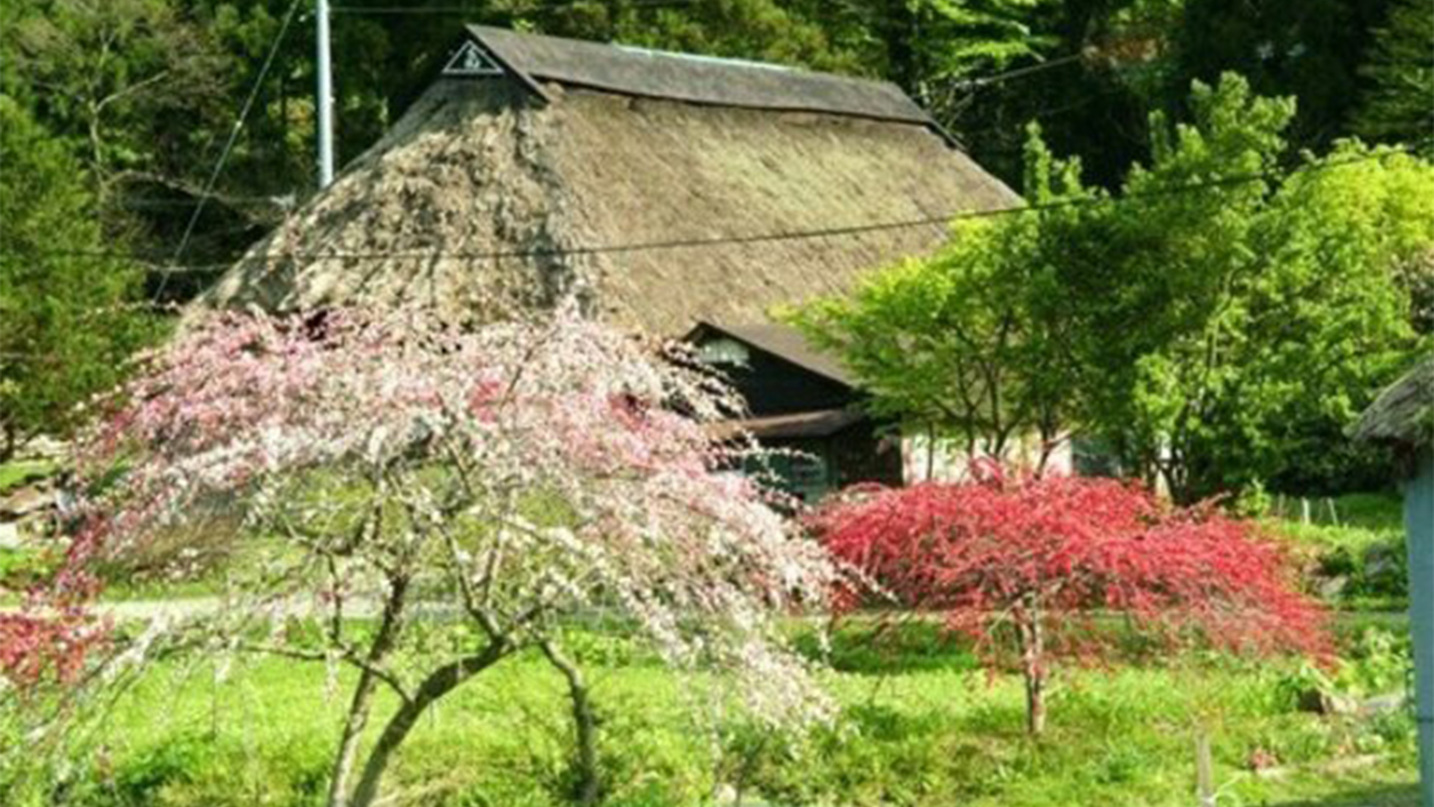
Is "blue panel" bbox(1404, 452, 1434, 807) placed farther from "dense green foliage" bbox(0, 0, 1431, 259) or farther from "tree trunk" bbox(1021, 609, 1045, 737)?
"dense green foliage" bbox(0, 0, 1431, 259)

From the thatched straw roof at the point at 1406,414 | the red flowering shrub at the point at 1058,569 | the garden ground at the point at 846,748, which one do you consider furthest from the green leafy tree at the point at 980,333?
the thatched straw roof at the point at 1406,414

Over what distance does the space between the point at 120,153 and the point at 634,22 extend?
10579 mm

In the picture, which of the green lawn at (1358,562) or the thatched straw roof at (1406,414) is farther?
the green lawn at (1358,562)

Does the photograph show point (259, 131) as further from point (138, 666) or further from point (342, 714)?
point (138, 666)

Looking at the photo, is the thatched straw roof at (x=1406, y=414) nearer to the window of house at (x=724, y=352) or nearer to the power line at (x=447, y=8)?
the window of house at (x=724, y=352)

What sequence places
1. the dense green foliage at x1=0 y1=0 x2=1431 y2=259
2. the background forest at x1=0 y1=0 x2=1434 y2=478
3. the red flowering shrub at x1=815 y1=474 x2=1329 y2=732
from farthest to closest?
the dense green foliage at x1=0 y1=0 x2=1431 y2=259, the background forest at x1=0 y1=0 x2=1434 y2=478, the red flowering shrub at x1=815 y1=474 x2=1329 y2=732

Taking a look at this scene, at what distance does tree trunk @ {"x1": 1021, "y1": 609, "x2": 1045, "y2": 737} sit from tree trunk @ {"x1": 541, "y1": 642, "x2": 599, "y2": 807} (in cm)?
278

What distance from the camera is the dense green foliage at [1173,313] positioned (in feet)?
69.9

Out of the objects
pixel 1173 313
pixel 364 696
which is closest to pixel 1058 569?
pixel 364 696

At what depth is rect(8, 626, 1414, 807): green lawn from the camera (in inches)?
461

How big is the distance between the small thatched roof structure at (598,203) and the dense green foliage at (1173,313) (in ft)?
15.1

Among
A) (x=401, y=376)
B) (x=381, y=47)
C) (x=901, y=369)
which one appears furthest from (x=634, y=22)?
(x=401, y=376)

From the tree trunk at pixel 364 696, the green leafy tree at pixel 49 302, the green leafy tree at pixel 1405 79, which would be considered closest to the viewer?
the tree trunk at pixel 364 696

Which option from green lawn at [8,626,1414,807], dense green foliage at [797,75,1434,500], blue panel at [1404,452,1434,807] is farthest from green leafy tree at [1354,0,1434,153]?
blue panel at [1404,452,1434,807]
